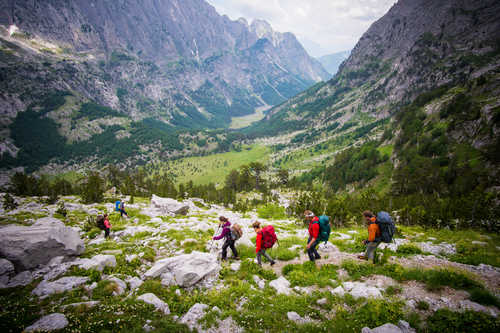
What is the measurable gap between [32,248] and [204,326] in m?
11.5

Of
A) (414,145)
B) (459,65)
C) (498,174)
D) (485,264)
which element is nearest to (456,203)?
(498,174)

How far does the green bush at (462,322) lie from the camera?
6.27 m

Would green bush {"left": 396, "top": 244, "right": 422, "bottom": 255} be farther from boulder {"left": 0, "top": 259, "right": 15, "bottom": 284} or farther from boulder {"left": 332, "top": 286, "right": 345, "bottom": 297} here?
boulder {"left": 0, "top": 259, "right": 15, "bottom": 284}

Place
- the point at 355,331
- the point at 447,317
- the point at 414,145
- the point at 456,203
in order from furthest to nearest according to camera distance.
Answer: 1. the point at 414,145
2. the point at 456,203
3. the point at 355,331
4. the point at 447,317

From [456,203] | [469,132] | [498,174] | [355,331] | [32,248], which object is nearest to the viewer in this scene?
[355,331]

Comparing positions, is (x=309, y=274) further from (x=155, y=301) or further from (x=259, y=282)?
(x=155, y=301)

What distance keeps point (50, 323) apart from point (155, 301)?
11.5 ft

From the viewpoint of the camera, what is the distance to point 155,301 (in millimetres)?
9320

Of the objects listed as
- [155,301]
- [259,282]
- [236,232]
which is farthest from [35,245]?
[259,282]

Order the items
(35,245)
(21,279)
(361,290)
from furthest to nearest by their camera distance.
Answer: (35,245)
(21,279)
(361,290)

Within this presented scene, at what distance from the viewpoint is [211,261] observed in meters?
12.4

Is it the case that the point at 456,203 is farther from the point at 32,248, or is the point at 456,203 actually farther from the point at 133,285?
the point at 32,248

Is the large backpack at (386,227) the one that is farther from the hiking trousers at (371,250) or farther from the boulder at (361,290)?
the boulder at (361,290)

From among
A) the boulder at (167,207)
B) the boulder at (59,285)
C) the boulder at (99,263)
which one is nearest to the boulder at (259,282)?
the boulder at (99,263)
